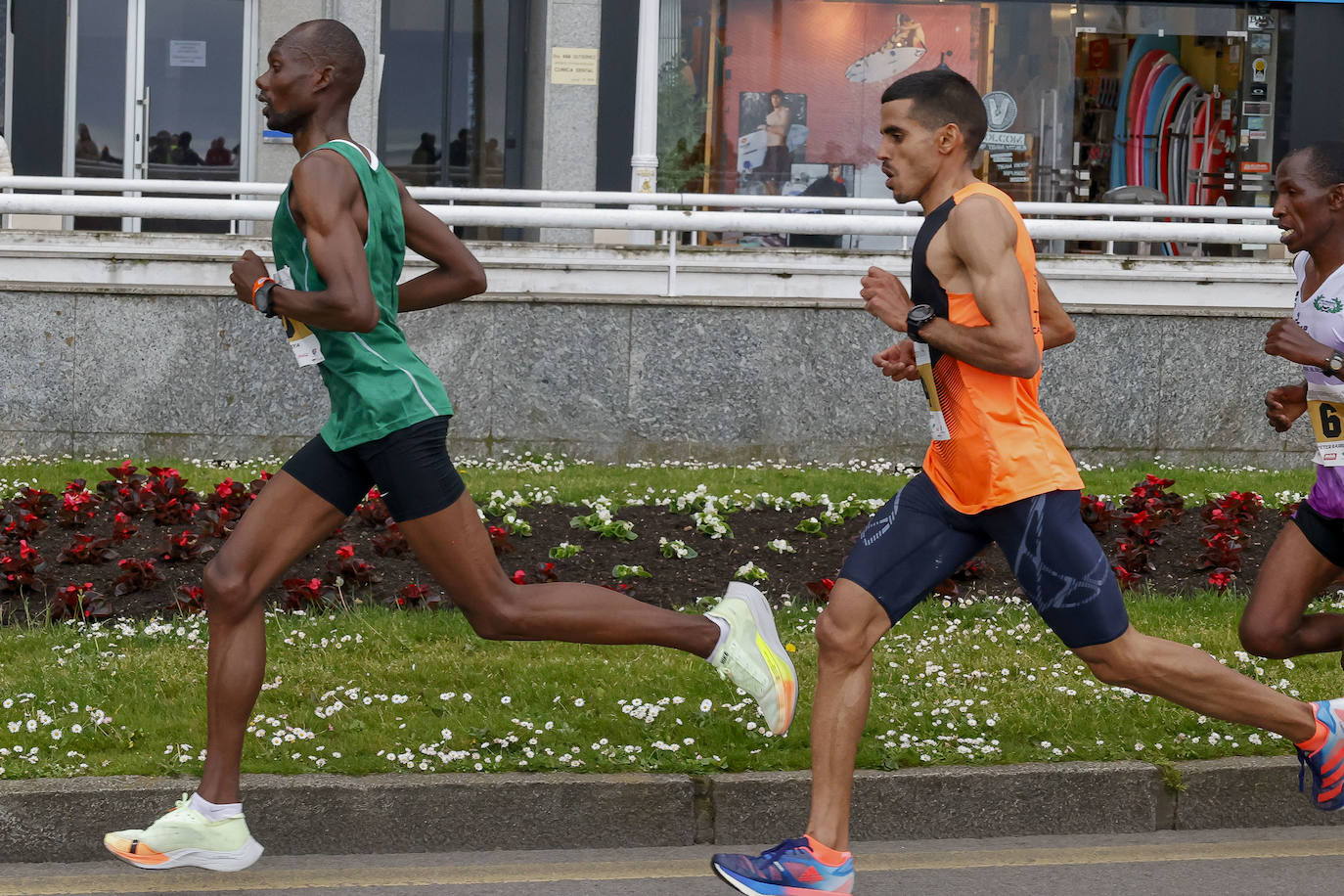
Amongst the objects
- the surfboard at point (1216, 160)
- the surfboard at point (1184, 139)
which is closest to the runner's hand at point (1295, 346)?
the surfboard at point (1184, 139)

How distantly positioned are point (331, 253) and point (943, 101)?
61.8 inches

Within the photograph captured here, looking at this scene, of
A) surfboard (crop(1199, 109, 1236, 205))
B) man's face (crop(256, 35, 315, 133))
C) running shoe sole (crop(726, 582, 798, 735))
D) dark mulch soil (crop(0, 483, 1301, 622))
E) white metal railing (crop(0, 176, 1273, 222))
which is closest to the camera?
man's face (crop(256, 35, 315, 133))

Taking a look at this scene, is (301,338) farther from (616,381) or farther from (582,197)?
(582,197)

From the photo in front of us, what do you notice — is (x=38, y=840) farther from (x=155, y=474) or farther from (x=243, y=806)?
(x=155, y=474)

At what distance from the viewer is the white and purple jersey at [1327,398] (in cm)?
493

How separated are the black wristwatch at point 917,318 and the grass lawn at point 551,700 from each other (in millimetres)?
1450

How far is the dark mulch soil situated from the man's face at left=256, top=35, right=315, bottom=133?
9.73 ft

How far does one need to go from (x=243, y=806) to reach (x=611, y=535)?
3.52 meters

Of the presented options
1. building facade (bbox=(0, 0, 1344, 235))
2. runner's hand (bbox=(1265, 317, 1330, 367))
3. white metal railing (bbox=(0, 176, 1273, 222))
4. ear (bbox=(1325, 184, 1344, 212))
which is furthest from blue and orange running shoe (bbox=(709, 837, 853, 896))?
building facade (bbox=(0, 0, 1344, 235))

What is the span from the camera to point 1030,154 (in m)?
18.4

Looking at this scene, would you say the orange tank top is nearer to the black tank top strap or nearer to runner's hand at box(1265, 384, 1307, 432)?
the black tank top strap

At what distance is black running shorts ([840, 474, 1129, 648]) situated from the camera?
14.1 ft

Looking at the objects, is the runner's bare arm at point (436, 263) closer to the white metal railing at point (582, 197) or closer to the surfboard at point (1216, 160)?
the white metal railing at point (582, 197)

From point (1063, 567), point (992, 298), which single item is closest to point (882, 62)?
point (992, 298)
